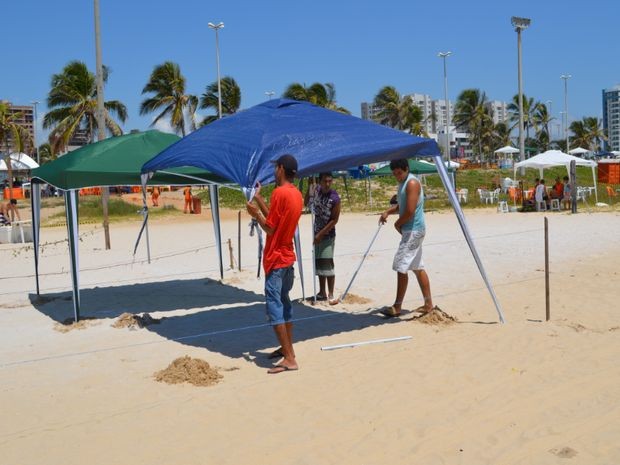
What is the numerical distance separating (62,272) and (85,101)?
26.8 metres

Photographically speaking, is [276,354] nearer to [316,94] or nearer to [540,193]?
[540,193]

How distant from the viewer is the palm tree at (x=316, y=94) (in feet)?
160

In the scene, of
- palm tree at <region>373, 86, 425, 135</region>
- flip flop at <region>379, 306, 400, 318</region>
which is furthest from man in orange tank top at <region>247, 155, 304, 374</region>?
palm tree at <region>373, 86, 425, 135</region>

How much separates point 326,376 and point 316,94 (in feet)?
150

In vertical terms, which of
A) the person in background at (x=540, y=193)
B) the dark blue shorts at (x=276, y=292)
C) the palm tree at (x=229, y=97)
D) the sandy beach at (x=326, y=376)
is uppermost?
the palm tree at (x=229, y=97)

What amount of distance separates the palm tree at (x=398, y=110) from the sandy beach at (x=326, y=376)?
50588 mm

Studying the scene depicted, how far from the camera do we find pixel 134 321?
7.75 m

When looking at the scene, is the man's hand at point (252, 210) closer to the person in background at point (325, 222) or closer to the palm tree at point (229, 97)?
the person in background at point (325, 222)

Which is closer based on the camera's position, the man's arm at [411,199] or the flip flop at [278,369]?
the flip flop at [278,369]

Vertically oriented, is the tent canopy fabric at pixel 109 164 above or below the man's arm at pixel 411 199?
above

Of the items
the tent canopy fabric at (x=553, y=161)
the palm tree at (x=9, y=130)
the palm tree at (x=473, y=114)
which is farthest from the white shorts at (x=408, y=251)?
the palm tree at (x=473, y=114)

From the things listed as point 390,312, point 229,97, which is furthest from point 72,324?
point 229,97

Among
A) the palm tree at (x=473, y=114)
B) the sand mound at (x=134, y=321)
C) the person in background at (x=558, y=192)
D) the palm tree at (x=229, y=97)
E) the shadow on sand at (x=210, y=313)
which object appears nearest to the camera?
the shadow on sand at (x=210, y=313)

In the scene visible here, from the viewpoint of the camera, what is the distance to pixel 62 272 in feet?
41.2
